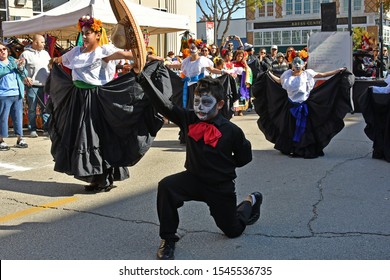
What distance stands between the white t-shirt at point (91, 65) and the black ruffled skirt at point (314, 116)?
354 centimetres

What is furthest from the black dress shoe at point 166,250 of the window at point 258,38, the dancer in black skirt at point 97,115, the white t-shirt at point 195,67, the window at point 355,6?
the window at point 258,38

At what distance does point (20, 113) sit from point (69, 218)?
201 inches

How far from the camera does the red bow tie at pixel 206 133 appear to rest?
415 centimetres

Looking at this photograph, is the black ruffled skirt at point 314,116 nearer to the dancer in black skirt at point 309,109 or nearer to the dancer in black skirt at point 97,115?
the dancer in black skirt at point 309,109

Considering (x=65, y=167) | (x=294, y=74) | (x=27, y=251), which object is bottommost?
(x=27, y=251)

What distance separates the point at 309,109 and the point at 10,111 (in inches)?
213

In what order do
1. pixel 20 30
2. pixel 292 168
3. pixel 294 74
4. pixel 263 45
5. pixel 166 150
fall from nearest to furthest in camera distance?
pixel 292 168 → pixel 294 74 → pixel 166 150 → pixel 20 30 → pixel 263 45

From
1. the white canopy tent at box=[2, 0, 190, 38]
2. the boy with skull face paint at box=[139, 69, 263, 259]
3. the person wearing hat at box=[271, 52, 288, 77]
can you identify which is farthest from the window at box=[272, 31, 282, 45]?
the boy with skull face paint at box=[139, 69, 263, 259]

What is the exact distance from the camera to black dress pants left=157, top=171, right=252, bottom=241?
13.7 feet

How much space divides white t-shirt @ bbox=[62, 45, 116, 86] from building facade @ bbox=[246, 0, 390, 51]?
55531mm

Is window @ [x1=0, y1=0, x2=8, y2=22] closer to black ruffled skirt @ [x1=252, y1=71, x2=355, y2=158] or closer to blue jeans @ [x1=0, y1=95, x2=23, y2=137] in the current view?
blue jeans @ [x1=0, y1=95, x2=23, y2=137]

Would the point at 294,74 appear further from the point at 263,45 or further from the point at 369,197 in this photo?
the point at 263,45

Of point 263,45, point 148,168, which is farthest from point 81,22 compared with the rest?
point 263,45

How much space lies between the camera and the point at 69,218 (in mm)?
5285
